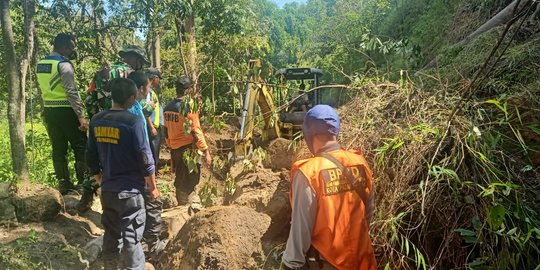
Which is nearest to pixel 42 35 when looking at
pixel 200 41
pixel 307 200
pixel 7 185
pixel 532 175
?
pixel 200 41

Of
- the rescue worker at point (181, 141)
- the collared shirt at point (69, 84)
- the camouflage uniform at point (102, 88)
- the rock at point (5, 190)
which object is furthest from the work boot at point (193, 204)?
the rock at point (5, 190)

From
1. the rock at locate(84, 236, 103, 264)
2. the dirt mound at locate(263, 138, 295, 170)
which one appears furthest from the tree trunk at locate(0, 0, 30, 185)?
the dirt mound at locate(263, 138, 295, 170)

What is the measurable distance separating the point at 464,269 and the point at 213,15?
10.4 m

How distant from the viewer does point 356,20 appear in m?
22.2

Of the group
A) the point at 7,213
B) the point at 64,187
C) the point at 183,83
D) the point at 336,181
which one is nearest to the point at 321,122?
the point at 336,181

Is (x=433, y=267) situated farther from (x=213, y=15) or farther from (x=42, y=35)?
(x=213, y=15)

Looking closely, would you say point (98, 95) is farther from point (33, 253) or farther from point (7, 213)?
point (33, 253)

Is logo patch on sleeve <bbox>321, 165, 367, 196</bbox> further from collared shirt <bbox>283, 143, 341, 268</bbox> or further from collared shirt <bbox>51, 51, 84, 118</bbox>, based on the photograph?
collared shirt <bbox>51, 51, 84, 118</bbox>

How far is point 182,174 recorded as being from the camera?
569 cm

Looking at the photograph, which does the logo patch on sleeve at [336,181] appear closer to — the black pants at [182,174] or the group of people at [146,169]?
the group of people at [146,169]

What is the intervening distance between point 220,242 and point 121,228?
841 mm

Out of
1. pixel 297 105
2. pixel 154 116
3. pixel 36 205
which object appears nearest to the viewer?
pixel 36 205

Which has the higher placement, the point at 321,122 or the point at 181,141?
the point at 321,122

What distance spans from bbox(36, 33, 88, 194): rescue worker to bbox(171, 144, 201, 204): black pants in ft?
3.76
